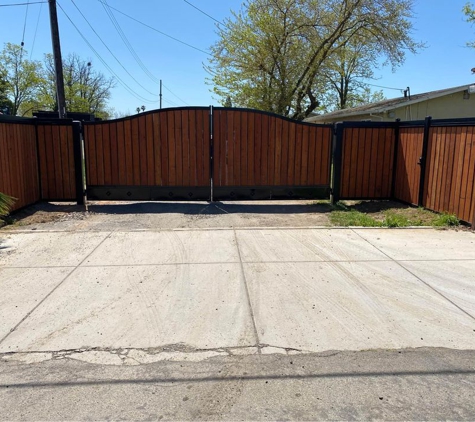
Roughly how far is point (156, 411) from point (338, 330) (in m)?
1.87

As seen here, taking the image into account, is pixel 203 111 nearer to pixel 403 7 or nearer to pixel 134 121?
pixel 134 121

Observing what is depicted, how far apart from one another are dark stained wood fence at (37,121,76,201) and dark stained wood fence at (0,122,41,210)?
16 centimetres

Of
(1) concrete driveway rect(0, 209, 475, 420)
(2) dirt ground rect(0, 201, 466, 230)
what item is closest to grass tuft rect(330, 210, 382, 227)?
(2) dirt ground rect(0, 201, 466, 230)

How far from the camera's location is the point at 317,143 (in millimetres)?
10016

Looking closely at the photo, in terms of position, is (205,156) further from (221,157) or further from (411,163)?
(411,163)

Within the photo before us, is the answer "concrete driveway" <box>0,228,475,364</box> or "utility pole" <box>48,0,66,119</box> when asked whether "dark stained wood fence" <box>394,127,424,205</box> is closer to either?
"concrete driveway" <box>0,228,475,364</box>

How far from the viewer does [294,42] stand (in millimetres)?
21344

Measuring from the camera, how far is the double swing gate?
9.70 metres

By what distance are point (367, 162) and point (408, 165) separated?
38.1 inches

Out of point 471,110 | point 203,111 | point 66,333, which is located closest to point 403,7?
point 471,110

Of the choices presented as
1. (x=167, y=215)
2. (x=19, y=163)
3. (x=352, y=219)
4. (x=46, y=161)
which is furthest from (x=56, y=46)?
(x=352, y=219)

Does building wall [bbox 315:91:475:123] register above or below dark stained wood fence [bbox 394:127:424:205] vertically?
above

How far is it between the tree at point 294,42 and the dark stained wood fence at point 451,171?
14505 mm

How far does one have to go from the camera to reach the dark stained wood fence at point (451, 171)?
7.42 metres
